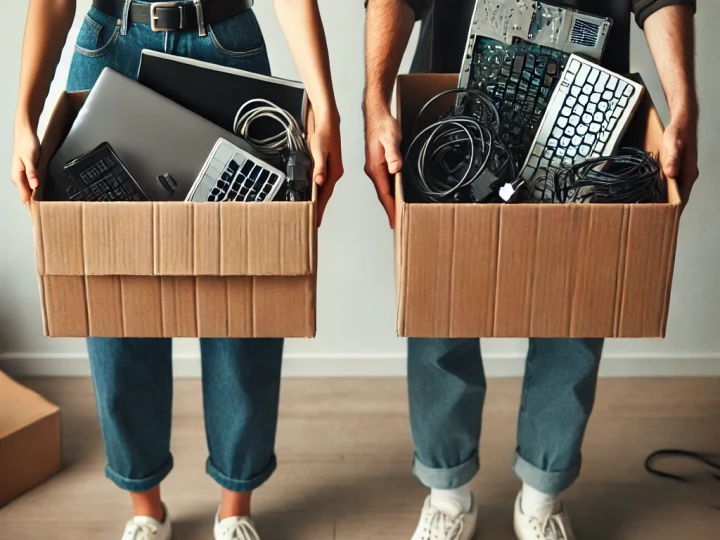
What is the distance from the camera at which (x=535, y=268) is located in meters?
0.87

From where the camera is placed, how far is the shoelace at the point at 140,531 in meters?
1.26

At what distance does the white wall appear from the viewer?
4.85 feet

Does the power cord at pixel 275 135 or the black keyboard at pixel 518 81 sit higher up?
the black keyboard at pixel 518 81

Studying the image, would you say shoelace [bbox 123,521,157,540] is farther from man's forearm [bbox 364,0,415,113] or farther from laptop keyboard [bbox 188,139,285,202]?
man's forearm [bbox 364,0,415,113]

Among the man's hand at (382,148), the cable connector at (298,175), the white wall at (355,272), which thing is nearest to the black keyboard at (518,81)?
the man's hand at (382,148)

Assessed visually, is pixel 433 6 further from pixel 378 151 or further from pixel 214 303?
pixel 214 303

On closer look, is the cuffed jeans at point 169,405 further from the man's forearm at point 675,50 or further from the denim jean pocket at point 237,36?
the man's forearm at point 675,50

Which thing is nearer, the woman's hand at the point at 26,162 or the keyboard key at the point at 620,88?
the woman's hand at the point at 26,162

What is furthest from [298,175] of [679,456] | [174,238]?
[679,456]

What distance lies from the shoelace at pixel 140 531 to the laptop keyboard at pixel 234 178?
636mm

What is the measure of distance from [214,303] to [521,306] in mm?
354

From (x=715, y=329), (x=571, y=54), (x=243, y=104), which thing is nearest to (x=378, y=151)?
(x=243, y=104)

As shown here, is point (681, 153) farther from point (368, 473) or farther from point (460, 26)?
point (368, 473)

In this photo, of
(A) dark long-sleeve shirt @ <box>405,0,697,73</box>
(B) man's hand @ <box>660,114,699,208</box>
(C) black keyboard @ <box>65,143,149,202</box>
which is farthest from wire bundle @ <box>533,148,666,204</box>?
(C) black keyboard @ <box>65,143,149,202</box>
